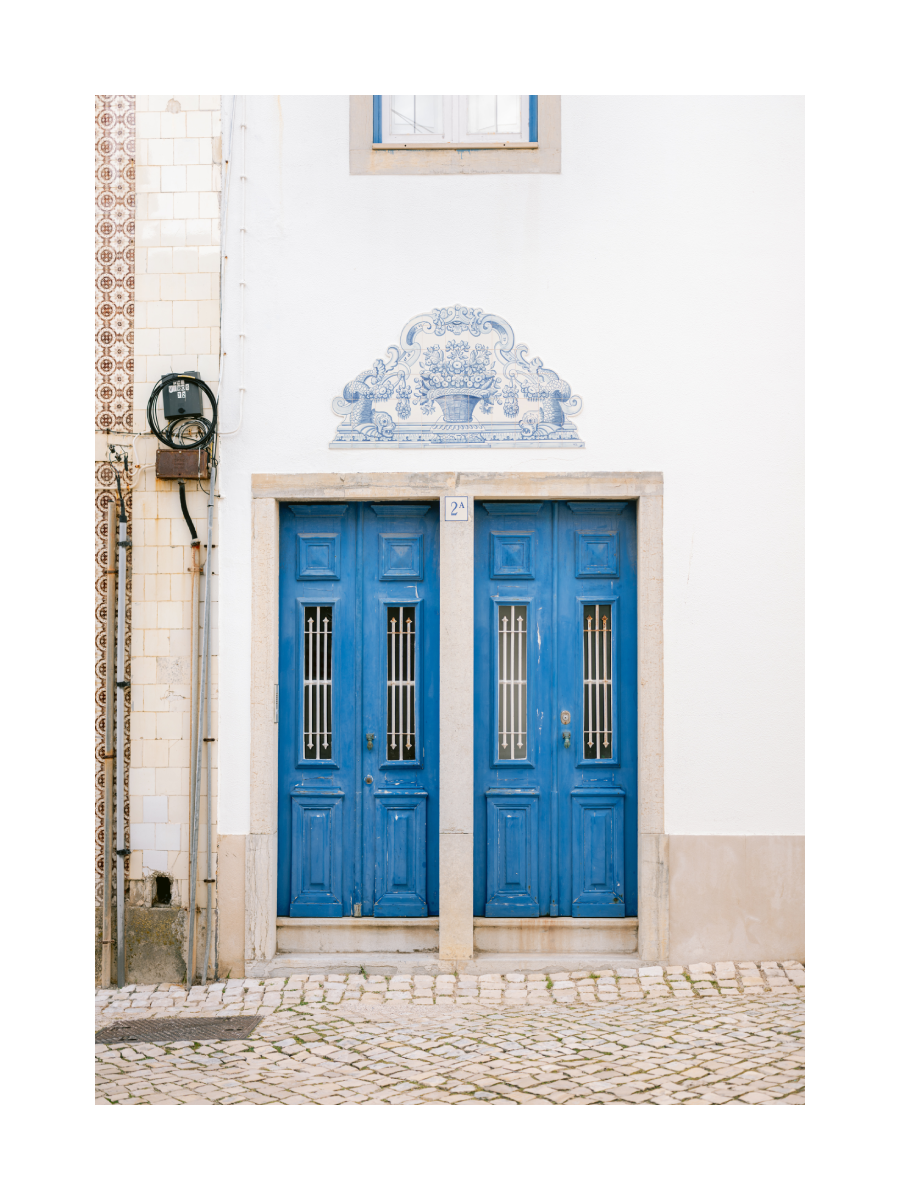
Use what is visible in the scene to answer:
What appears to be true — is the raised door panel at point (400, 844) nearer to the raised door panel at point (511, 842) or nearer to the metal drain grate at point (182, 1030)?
the raised door panel at point (511, 842)

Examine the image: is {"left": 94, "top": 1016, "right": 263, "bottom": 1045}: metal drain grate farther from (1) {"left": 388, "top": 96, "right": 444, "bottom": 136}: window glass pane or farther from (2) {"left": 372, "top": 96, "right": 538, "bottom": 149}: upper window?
(1) {"left": 388, "top": 96, "right": 444, "bottom": 136}: window glass pane

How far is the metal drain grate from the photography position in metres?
4.71

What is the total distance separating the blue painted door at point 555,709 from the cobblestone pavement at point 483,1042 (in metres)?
0.55

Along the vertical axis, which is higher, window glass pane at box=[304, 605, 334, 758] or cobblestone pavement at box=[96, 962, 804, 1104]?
window glass pane at box=[304, 605, 334, 758]

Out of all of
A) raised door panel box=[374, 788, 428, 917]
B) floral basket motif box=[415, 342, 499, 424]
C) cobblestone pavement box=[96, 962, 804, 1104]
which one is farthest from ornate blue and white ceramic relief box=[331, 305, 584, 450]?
cobblestone pavement box=[96, 962, 804, 1104]

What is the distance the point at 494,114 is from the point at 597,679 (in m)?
3.33

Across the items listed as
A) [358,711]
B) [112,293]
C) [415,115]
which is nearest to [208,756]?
[358,711]

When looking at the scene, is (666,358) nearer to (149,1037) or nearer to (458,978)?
(458,978)

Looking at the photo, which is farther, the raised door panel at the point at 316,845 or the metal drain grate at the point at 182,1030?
the raised door panel at the point at 316,845

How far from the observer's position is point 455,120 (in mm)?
5609

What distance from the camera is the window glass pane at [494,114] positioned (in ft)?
18.3

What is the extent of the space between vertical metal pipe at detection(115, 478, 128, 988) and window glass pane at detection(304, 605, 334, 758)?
3.40 ft

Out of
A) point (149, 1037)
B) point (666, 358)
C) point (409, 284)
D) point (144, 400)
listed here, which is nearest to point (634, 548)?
point (666, 358)

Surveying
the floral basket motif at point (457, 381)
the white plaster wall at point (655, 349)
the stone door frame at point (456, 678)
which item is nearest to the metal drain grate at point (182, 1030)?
the stone door frame at point (456, 678)
